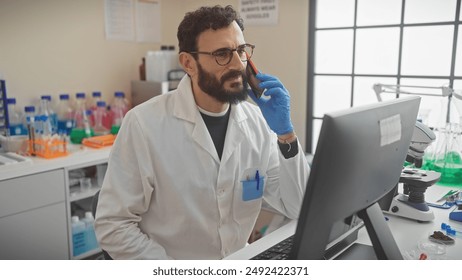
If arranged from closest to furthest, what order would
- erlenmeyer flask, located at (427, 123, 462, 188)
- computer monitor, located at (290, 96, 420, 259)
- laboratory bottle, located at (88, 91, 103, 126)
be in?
computer monitor, located at (290, 96, 420, 259) → erlenmeyer flask, located at (427, 123, 462, 188) → laboratory bottle, located at (88, 91, 103, 126)

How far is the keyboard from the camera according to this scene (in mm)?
1033

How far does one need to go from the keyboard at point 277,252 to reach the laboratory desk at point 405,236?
2 centimetres

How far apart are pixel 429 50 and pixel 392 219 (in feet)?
4.34

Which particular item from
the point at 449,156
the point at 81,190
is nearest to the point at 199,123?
the point at 449,156

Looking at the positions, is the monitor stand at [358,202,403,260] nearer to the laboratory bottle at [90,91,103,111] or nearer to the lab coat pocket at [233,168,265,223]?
the lab coat pocket at [233,168,265,223]

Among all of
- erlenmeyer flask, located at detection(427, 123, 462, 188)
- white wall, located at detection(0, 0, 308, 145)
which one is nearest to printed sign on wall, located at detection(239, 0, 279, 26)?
white wall, located at detection(0, 0, 308, 145)

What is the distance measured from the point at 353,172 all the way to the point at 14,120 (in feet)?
7.15

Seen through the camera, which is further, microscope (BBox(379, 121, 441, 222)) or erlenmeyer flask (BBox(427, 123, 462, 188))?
erlenmeyer flask (BBox(427, 123, 462, 188))

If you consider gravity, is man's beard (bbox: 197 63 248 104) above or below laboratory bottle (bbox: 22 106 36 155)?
above

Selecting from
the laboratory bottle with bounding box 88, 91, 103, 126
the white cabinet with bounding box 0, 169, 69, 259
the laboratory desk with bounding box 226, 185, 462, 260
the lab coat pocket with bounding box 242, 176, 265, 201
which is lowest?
the white cabinet with bounding box 0, 169, 69, 259

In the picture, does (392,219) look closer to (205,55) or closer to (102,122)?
(205,55)

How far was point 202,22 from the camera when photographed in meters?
1.34

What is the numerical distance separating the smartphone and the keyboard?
489 millimetres
